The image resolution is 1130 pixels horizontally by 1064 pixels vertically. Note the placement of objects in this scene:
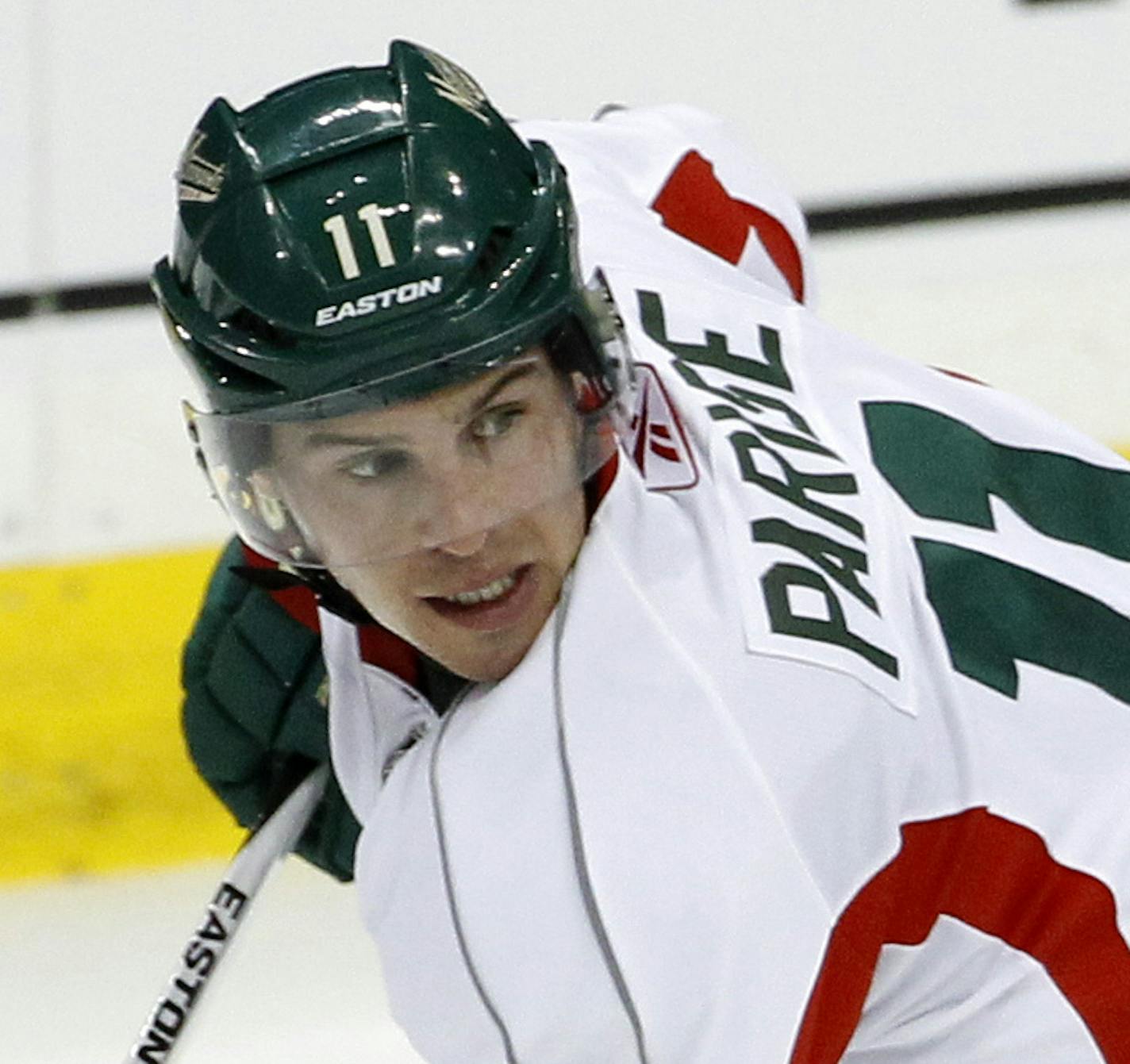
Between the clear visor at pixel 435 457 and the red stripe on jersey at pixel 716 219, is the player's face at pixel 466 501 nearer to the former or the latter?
the clear visor at pixel 435 457

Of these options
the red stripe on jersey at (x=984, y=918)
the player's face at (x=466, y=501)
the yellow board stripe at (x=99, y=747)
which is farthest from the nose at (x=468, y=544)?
the yellow board stripe at (x=99, y=747)

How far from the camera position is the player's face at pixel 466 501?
42.5 inches

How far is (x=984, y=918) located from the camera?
1.12 meters

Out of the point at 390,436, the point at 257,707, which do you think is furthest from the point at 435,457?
the point at 257,707

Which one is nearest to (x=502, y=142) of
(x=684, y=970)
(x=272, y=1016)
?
(x=684, y=970)

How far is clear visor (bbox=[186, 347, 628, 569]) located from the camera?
1.08 metres

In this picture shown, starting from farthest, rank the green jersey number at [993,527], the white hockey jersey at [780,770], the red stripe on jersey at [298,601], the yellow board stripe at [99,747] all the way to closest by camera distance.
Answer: the yellow board stripe at [99,747] → the red stripe on jersey at [298,601] → the green jersey number at [993,527] → the white hockey jersey at [780,770]

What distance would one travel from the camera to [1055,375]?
2168 mm

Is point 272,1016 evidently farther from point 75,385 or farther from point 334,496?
point 334,496

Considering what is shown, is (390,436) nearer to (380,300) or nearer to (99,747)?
(380,300)

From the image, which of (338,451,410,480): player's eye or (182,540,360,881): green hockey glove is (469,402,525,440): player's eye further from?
(182,540,360,881): green hockey glove

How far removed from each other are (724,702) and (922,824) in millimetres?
108

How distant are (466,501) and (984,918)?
0.97 ft

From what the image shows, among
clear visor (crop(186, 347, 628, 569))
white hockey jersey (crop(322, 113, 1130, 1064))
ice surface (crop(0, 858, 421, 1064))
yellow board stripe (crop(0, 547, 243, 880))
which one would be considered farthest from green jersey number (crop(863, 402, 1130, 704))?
yellow board stripe (crop(0, 547, 243, 880))
